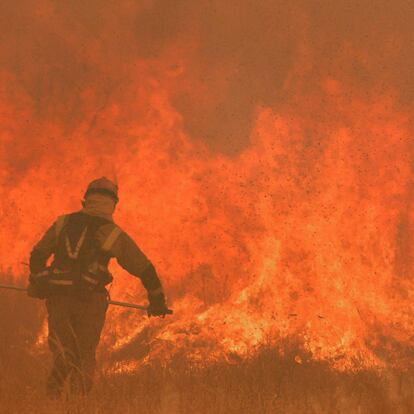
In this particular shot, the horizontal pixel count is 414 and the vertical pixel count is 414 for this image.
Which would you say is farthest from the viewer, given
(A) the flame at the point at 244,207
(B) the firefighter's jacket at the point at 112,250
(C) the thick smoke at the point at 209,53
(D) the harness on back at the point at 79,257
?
(C) the thick smoke at the point at 209,53

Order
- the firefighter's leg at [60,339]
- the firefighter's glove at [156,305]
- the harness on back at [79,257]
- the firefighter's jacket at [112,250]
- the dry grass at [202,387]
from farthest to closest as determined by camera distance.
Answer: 1. the firefighter's glove at [156,305]
2. the firefighter's jacket at [112,250]
3. the harness on back at [79,257]
4. the firefighter's leg at [60,339]
5. the dry grass at [202,387]

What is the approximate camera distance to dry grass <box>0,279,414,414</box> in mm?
4793

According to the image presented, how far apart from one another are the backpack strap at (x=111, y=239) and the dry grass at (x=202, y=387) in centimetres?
108

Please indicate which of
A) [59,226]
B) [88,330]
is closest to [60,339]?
[88,330]

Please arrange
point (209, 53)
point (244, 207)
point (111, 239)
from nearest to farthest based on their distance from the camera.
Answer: point (111, 239)
point (244, 207)
point (209, 53)

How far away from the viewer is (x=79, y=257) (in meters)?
5.21

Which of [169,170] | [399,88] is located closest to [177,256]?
[169,170]

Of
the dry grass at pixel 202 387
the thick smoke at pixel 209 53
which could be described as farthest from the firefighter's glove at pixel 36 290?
the thick smoke at pixel 209 53

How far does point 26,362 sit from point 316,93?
7.06 meters

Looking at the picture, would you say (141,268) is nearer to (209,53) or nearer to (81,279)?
(81,279)

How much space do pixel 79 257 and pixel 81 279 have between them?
0.64ft

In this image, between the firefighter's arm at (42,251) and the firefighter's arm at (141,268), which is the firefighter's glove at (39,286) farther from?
the firefighter's arm at (141,268)

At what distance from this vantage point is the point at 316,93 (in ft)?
37.9

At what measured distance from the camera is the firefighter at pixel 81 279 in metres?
5.12
